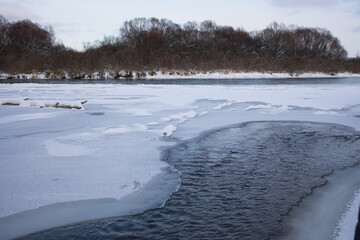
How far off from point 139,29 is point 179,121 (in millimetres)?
69294

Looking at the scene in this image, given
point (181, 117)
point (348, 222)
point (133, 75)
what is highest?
point (133, 75)

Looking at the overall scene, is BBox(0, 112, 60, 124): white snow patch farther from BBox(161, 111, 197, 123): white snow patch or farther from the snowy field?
BBox(161, 111, 197, 123): white snow patch

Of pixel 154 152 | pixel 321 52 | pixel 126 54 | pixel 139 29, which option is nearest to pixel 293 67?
pixel 126 54

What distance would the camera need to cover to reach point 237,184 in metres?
3.94

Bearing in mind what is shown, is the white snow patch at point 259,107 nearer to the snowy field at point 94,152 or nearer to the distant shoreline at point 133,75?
the snowy field at point 94,152

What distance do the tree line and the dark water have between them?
35.2 meters

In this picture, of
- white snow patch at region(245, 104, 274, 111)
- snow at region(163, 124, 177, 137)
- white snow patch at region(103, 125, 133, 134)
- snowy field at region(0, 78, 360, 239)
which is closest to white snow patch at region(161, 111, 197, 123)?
snowy field at region(0, 78, 360, 239)

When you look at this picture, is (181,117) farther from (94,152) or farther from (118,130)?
(94,152)

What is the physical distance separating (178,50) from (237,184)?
59212 mm

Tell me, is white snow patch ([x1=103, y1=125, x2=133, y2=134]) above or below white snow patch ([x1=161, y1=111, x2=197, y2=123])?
below

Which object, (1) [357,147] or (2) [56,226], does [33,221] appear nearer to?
(2) [56,226]

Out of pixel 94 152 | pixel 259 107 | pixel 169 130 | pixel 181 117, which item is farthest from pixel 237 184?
pixel 259 107

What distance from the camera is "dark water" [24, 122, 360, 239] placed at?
285 centimetres

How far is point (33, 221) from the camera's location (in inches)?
113
